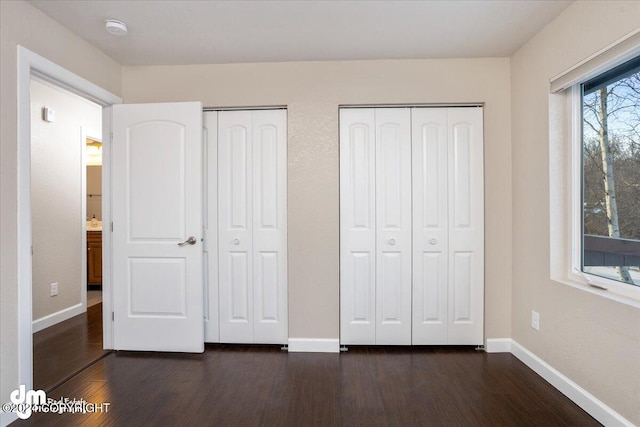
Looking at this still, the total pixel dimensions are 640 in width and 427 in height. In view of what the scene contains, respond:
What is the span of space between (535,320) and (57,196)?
484 centimetres

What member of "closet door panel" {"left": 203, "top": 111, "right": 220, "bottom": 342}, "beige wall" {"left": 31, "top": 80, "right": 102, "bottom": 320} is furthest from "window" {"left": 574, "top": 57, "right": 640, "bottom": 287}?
"beige wall" {"left": 31, "top": 80, "right": 102, "bottom": 320}

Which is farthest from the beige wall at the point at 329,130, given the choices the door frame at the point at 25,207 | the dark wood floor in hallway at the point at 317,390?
the door frame at the point at 25,207

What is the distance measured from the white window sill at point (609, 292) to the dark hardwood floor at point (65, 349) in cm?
354

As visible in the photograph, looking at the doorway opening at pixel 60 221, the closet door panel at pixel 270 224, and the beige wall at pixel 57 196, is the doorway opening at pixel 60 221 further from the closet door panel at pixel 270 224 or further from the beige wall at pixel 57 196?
the closet door panel at pixel 270 224

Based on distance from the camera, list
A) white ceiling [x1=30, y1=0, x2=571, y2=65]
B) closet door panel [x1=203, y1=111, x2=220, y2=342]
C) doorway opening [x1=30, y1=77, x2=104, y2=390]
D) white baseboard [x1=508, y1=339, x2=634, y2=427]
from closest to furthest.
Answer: white baseboard [x1=508, y1=339, x2=634, y2=427], white ceiling [x1=30, y1=0, x2=571, y2=65], closet door panel [x1=203, y1=111, x2=220, y2=342], doorway opening [x1=30, y1=77, x2=104, y2=390]

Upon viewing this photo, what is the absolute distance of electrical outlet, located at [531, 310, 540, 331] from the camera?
243 centimetres

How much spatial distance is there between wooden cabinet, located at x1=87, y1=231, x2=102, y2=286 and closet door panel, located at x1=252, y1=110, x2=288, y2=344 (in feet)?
10.6

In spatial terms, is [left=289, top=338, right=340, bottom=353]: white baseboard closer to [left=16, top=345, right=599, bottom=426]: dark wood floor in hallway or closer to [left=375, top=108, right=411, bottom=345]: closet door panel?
[left=16, top=345, right=599, bottom=426]: dark wood floor in hallway

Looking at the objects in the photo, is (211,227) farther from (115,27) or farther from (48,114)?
(48,114)

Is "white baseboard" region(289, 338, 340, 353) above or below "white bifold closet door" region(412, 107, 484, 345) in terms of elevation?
below

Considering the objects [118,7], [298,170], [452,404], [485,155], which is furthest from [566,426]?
[118,7]

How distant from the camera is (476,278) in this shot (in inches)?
111

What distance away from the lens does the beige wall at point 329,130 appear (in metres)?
2.78

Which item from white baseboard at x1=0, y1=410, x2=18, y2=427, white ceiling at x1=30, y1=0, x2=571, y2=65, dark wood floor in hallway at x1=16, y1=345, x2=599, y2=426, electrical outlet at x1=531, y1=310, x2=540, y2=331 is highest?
white ceiling at x1=30, y1=0, x2=571, y2=65
